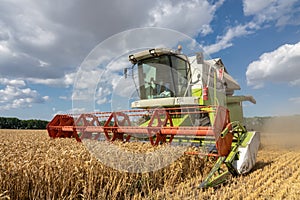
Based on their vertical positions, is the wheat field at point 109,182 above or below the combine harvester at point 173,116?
below

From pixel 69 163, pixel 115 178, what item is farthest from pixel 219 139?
pixel 69 163

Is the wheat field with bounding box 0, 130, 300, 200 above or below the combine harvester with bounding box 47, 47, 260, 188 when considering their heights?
below

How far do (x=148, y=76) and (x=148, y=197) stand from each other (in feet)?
12.8

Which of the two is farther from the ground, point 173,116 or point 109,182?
point 173,116

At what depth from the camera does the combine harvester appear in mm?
3369

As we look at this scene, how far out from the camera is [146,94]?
591 cm

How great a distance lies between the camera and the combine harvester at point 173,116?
3369 millimetres

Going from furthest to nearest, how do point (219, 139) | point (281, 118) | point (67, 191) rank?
1. point (281, 118)
2. point (219, 139)
3. point (67, 191)

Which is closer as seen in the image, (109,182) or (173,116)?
(109,182)

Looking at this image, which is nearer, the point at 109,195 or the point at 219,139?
the point at 109,195

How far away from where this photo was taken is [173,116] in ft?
17.6

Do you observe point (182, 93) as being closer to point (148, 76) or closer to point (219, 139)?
point (148, 76)

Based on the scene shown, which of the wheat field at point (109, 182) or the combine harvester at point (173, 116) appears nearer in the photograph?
the wheat field at point (109, 182)

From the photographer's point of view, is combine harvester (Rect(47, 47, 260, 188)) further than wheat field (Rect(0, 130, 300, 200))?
Yes
